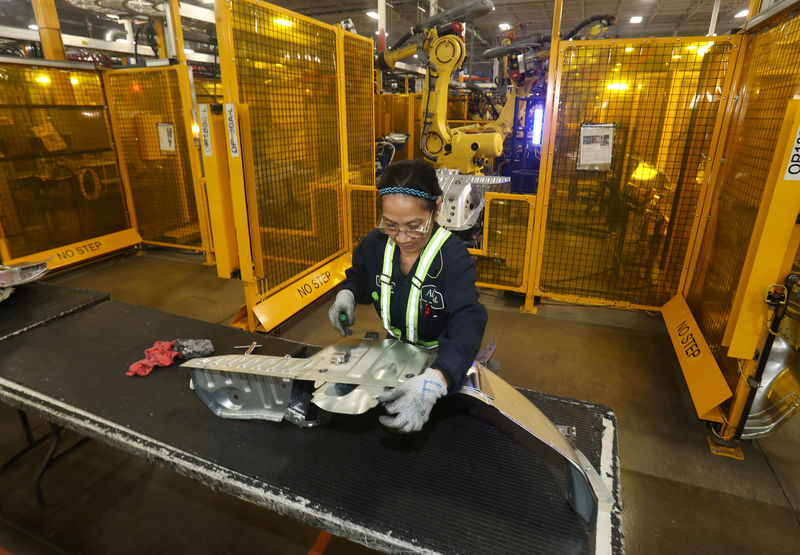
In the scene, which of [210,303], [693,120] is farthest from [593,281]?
[210,303]

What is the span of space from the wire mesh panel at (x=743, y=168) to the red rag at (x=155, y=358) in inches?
124

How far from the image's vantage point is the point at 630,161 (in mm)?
3969

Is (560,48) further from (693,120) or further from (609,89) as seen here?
(693,120)

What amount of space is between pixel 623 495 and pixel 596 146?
2966mm

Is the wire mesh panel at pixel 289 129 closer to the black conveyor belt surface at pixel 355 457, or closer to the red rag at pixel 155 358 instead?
the red rag at pixel 155 358

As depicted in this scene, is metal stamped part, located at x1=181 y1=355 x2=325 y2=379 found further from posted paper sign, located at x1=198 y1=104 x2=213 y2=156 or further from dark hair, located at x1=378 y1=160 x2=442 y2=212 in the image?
posted paper sign, located at x1=198 y1=104 x2=213 y2=156

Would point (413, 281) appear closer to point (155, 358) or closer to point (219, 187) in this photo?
point (155, 358)

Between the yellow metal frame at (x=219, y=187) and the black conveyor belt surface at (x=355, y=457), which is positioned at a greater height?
the yellow metal frame at (x=219, y=187)

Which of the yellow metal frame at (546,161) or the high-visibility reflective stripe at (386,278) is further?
the yellow metal frame at (546,161)

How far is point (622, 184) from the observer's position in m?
4.04

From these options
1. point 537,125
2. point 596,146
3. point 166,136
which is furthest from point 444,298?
point 537,125

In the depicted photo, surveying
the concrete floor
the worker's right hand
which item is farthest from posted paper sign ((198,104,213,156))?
the concrete floor

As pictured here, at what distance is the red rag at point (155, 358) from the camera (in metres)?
1.82

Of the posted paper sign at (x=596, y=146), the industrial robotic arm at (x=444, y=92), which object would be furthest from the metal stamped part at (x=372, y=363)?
the industrial robotic arm at (x=444, y=92)
